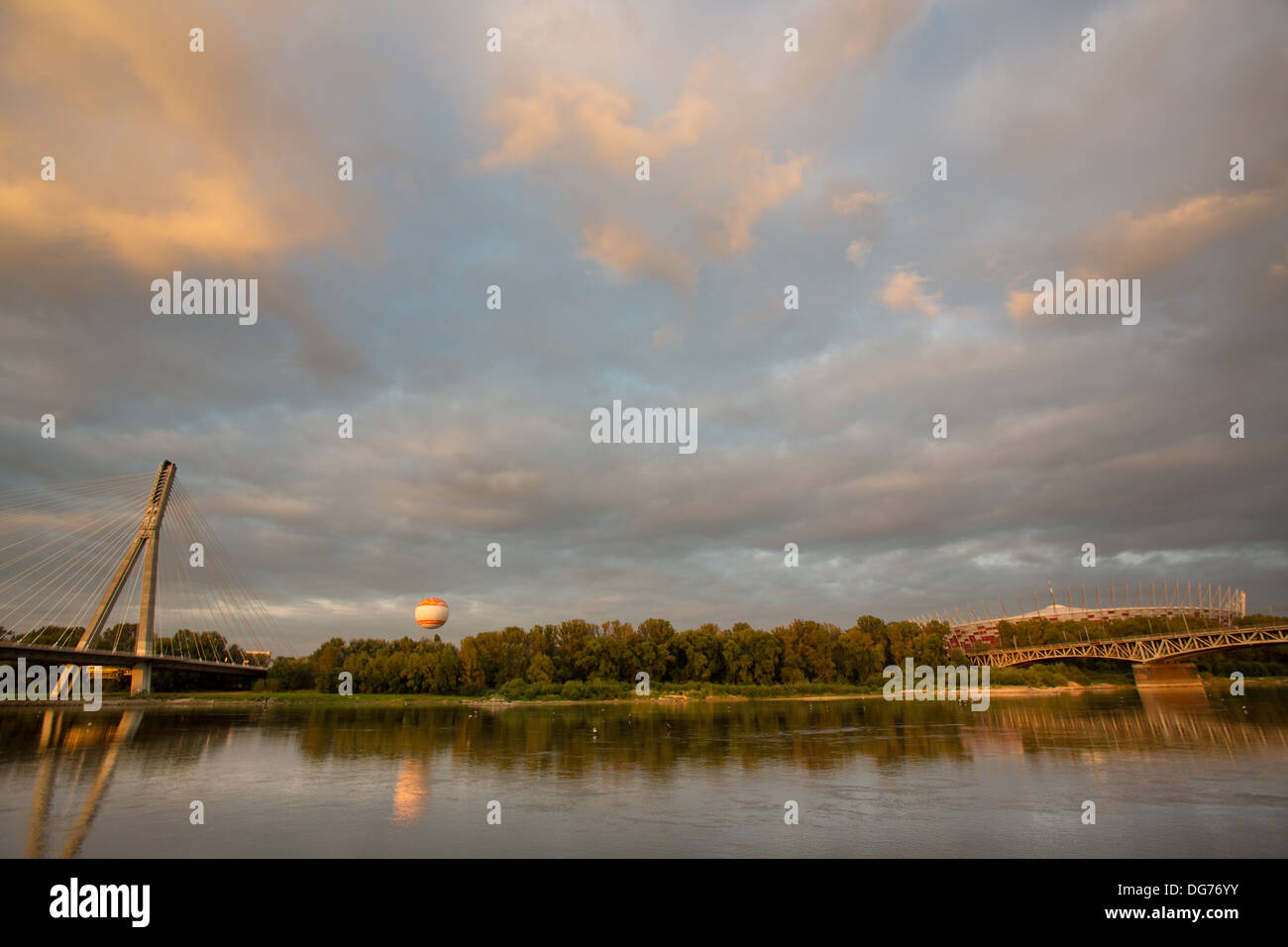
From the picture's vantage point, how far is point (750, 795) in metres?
27.3

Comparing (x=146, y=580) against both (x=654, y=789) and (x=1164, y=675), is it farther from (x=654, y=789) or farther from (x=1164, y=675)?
(x=1164, y=675)

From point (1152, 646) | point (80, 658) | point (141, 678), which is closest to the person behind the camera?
point (80, 658)

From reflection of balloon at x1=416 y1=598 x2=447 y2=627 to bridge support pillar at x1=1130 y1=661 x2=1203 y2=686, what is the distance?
118013 mm

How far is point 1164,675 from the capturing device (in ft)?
404

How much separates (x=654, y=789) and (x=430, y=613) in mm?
83413

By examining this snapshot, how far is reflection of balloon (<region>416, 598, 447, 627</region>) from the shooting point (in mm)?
105438

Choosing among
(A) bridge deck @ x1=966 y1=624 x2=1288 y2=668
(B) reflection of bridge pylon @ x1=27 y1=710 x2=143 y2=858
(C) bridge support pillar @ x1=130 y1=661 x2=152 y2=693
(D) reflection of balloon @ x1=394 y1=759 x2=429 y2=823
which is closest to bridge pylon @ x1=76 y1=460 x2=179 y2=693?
(C) bridge support pillar @ x1=130 y1=661 x2=152 y2=693

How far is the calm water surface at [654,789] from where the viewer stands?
2077 centimetres

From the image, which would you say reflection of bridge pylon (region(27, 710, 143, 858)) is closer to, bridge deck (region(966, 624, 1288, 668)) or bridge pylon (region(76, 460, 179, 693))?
bridge pylon (region(76, 460, 179, 693))

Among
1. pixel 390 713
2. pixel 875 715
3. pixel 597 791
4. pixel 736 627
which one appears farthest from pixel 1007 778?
pixel 736 627

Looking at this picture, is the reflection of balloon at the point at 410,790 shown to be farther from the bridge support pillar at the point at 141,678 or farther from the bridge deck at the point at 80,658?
the bridge support pillar at the point at 141,678

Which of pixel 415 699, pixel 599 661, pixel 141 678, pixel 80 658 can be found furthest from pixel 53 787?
pixel 599 661
